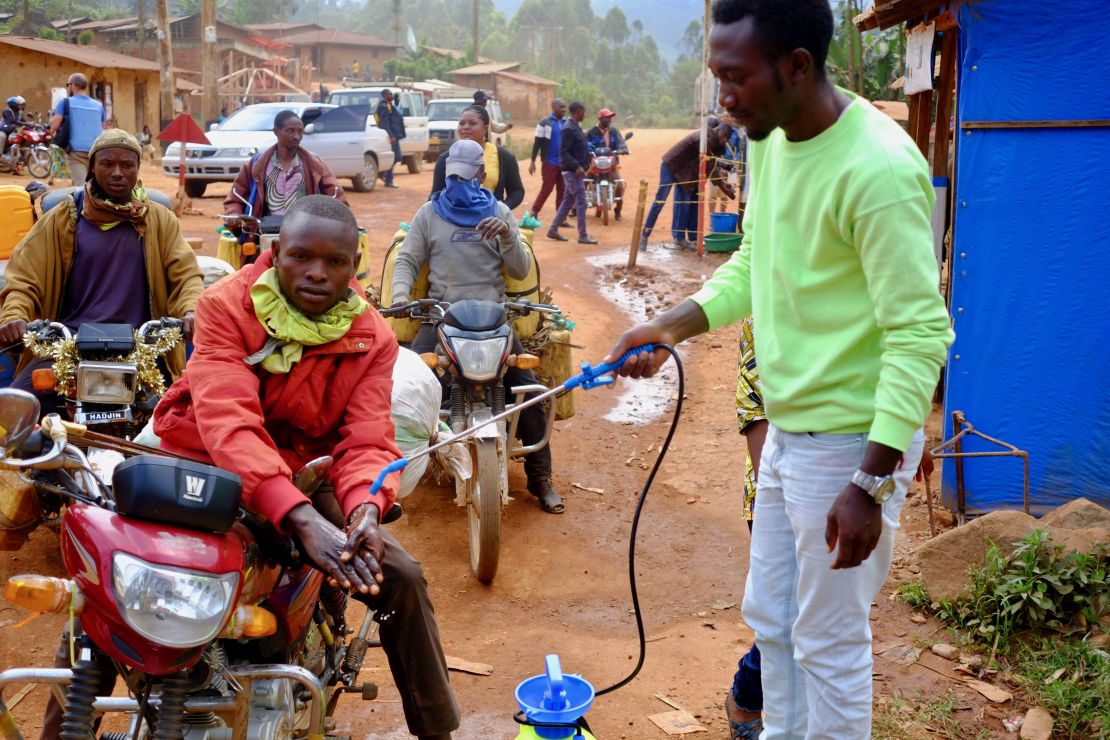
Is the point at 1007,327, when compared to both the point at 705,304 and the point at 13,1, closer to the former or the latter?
the point at 705,304

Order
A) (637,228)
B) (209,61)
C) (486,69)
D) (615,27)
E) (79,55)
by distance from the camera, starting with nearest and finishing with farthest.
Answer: (637,228), (209,61), (79,55), (486,69), (615,27)

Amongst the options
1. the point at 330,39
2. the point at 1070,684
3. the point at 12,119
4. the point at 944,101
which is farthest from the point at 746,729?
the point at 330,39

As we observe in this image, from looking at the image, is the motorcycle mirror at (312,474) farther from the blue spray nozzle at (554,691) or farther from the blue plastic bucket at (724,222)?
the blue plastic bucket at (724,222)

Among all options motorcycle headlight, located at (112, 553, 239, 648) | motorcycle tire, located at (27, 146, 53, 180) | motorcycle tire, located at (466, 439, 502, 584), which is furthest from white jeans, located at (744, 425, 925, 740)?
motorcycle tire, located at (27, 146, 53, 180)

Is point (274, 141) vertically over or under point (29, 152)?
over

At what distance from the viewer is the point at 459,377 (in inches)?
234

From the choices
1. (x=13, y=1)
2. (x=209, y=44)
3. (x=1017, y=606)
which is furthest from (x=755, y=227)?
(x=13, y=1)

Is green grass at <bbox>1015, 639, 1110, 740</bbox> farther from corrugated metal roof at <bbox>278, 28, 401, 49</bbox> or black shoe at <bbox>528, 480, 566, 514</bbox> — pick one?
corrugated metal roof at <bbox>278, 28, 401, 49</bbox>

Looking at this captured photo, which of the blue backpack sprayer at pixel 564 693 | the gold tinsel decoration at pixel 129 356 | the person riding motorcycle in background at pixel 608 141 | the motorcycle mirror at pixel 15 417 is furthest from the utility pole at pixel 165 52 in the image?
the motorcycle mirror at pixel 15 417

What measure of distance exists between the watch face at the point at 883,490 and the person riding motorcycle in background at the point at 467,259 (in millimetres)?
4057

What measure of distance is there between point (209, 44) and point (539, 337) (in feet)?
70.8

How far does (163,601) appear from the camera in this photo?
2.26 m

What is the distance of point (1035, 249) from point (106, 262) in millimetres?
4525

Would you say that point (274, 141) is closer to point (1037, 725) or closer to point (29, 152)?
point (29, 152)
